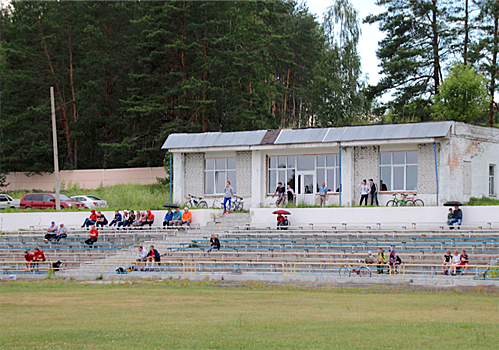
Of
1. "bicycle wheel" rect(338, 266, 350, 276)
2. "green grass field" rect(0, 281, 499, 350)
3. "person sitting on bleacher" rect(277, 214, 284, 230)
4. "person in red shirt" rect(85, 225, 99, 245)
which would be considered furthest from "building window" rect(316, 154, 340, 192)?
"green grass field" rect(0, 281, 499, 350)

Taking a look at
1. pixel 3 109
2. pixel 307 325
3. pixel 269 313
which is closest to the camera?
pixel 307 325

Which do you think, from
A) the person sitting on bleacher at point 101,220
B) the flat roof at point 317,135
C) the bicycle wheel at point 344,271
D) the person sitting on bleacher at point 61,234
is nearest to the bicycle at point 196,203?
the flat roof at point 317,135

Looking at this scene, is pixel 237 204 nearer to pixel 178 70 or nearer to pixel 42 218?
pixel 42 218

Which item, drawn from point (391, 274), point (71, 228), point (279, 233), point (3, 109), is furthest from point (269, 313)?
point (3, 109)

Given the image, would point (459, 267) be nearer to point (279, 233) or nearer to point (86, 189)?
point (279, 233)

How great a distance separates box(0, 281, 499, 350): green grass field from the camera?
1161cm

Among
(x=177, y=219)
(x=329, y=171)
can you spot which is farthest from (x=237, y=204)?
(x=329, y=171)

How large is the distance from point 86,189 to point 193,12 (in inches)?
724

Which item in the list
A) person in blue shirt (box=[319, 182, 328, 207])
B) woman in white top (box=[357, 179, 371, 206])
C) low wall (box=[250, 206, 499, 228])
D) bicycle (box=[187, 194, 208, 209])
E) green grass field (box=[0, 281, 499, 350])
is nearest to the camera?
green grass field (box=[0, 281, 499, 350])

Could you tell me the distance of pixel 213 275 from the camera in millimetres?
22250

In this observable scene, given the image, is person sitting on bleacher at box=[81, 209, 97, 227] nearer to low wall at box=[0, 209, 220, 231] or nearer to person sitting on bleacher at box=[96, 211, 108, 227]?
person sitting on bleacher at box=[96, 211, 108, 227]

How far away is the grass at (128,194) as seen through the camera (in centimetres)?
4094

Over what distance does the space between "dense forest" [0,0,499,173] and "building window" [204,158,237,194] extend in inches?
619

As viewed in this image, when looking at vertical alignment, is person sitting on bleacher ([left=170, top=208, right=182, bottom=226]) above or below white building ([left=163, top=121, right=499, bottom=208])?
below
